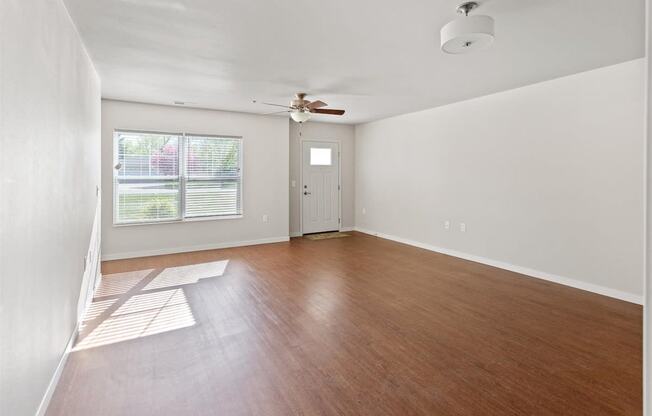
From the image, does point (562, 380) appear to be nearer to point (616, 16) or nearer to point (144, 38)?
point (616, 16)

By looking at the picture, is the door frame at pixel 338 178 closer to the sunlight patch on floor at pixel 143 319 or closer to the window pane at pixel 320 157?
the window pane at pixel 320 157

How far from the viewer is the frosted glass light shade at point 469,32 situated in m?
2.34

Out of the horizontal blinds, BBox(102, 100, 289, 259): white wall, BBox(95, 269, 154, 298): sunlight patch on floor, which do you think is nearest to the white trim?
BBox(102, 100, 289, 259): white wall

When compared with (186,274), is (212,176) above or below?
above

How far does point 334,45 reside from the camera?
3.10m

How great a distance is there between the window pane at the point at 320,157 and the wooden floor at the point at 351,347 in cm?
359

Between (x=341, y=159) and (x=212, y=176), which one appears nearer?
(x=212, y=176)

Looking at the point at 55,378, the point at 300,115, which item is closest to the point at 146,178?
the point at 300,115

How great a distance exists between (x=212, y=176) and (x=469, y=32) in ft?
16.0

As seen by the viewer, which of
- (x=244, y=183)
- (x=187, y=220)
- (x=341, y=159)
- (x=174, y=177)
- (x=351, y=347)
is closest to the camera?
(x=351, y=347)

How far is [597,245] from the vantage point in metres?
3.81

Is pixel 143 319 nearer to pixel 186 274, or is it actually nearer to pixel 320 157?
pixel 186 274

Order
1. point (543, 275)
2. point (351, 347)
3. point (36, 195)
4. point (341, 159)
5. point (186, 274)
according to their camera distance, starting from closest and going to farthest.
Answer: point (36, 195) → point (351, 347) → point (543, 275) → point (186, 274) → point (341, 159)

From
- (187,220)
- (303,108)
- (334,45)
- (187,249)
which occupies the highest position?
(334,45)
